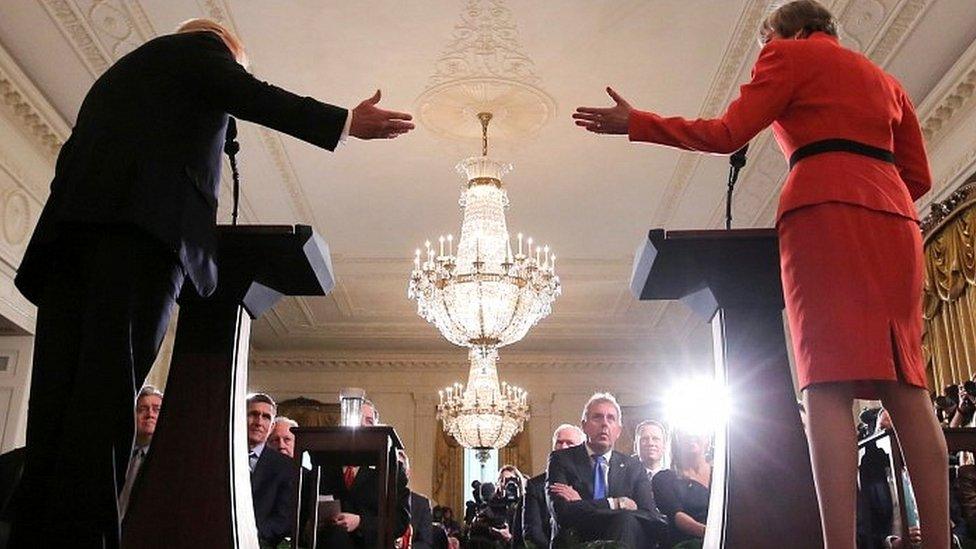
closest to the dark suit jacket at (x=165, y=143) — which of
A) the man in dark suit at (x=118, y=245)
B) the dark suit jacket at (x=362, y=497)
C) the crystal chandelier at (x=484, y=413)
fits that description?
the man in dark suit at (x=118, y=245)

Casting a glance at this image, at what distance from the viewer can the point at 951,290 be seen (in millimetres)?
5191

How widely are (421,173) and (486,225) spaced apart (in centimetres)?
101

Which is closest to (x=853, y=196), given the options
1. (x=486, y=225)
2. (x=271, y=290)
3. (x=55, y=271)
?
(x=271, y=290)

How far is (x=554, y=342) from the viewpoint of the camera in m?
11.2

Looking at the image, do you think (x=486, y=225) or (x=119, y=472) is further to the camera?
(x=486, y=225)

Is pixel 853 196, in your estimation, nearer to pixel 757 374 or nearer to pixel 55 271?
pixel 757 374

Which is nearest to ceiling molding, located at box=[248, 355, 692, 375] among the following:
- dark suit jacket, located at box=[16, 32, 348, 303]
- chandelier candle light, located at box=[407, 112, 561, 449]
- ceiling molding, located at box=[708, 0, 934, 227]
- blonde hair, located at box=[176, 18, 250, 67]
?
ceiling molding, located at box=[708, 0, 934, 227]

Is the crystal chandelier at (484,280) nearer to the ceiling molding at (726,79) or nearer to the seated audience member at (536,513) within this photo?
the ceiling molding at (726,79)

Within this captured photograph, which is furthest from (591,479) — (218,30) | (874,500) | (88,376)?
(88,376)

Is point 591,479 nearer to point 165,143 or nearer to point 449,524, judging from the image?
point 165,143

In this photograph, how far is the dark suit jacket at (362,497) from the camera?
3.36m

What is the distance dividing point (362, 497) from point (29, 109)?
3.43 metres

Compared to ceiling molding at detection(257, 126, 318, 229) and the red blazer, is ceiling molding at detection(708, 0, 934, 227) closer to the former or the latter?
the red blazer

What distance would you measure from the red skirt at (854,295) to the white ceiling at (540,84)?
3.35 m
